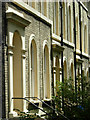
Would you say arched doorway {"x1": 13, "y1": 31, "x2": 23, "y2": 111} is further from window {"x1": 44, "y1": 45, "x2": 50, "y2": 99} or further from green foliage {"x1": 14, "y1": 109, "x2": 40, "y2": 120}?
window {"x1": 44, "y1": 45, "x2": 50, "y2": 99}

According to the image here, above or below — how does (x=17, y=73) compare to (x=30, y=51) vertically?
below

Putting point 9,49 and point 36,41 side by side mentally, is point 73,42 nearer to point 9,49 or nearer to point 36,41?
point 36,41

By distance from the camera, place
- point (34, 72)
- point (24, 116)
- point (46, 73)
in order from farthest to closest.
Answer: point (46, 73), point (34, 72), point (24, 116)

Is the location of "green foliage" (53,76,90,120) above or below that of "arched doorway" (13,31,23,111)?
below

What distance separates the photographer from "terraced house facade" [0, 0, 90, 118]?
12281 millimetres

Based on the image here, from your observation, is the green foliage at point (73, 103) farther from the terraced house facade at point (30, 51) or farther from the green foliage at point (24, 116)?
the green foliage at point (24, 116)

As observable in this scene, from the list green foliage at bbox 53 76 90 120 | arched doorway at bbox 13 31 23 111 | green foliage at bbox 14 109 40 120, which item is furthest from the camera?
green foliage at bbox 53 76 90 120

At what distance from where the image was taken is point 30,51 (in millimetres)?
14891

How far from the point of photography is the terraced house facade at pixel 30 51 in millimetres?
12281

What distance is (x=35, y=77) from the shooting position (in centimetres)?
1592

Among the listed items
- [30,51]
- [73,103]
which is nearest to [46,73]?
[73,103]

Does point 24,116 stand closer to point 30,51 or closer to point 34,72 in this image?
point 30,51

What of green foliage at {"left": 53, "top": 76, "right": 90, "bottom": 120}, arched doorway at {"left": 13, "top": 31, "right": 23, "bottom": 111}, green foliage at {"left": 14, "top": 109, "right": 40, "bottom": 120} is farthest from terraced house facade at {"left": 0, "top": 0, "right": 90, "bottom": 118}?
green foliage at {"left": 53, "top": 76, "right": 90, "bottom": 120}

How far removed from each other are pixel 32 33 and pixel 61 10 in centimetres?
689
